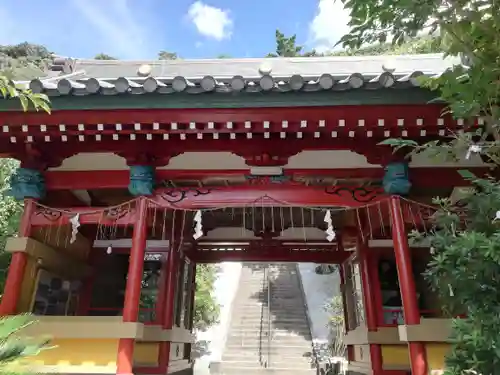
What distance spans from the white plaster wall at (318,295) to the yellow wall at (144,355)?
10095 millimetres

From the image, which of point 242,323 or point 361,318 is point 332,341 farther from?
point 361,318

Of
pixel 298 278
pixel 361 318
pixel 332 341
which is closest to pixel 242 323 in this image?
pixel 332 341

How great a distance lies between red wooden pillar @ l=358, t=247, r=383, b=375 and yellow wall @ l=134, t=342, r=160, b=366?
11.9 ft

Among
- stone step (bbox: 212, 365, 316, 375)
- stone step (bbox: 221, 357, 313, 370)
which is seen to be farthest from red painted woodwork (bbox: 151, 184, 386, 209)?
stone step (bbox: 221, 357, 313, 370)

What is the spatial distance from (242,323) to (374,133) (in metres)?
13.6

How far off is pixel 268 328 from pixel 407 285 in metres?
11.5

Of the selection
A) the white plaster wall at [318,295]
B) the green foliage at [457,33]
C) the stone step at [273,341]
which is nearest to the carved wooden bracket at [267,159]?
the green foliage at [457,33]

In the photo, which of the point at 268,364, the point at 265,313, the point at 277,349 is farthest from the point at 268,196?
the point at 265,313

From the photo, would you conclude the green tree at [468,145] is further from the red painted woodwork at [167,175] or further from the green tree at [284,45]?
the green tree at [284,45]

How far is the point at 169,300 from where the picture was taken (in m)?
6.93

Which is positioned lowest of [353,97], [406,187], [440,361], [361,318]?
[440,361]

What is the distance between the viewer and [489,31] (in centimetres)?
279

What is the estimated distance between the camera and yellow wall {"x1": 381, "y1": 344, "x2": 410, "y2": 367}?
6211 millimetres

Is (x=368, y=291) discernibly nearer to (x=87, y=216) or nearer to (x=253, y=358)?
(x=87, y=216)
